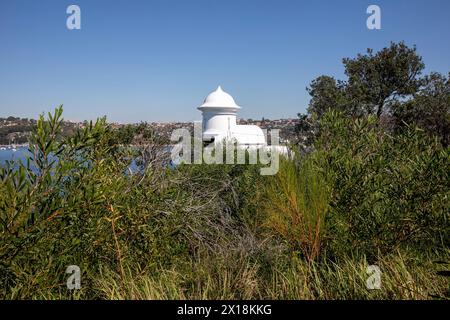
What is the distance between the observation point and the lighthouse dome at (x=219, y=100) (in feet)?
59.8

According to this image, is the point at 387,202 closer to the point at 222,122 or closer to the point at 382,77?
the point at 222,122

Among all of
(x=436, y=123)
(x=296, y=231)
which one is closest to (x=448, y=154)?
(x=296, y=231)

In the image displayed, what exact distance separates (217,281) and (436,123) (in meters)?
19.6

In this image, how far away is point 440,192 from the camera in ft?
15.4

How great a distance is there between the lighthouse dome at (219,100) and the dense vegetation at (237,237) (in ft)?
39.6

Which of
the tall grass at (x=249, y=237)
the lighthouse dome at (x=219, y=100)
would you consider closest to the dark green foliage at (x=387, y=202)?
the tall grass at (x=249, y=237)

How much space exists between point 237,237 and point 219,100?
42.4ft

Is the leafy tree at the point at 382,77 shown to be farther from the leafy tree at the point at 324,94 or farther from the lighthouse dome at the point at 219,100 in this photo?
the lighthouse dome at the point at 219,100

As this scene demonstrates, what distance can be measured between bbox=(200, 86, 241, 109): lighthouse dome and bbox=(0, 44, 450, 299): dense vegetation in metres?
12.1

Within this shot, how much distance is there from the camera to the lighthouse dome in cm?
→ 1824

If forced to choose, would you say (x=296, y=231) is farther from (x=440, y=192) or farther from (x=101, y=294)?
(x=101, y=294)

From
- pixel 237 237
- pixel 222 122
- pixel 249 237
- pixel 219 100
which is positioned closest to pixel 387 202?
pixel 249 237

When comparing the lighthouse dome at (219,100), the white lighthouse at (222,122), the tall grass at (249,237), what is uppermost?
the lighthouse dome at (219,100)

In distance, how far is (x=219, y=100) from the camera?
18.6 meters
